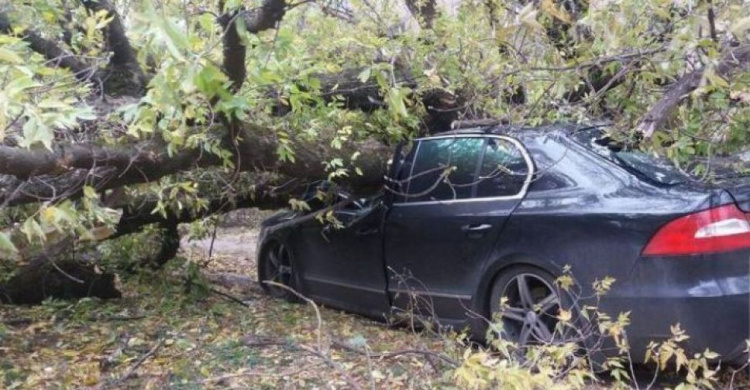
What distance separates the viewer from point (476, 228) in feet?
14.7

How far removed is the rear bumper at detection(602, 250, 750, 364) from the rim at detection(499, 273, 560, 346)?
21.2 inches

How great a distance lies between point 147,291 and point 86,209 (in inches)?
115

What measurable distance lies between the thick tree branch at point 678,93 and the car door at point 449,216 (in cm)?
89

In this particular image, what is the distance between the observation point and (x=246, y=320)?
17.7 ft

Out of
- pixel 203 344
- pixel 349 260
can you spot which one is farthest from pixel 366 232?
pixel 203 344

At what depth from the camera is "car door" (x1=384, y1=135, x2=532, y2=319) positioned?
4441 millimetres

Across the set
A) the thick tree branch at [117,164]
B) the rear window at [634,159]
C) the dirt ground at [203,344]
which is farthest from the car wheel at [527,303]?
the thick tree branch at [117,164]

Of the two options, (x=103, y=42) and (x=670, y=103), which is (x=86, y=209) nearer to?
(x=103, y=42)

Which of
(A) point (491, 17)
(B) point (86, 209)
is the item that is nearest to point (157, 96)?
(B) point (86, 209)

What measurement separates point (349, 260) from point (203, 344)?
1.39m

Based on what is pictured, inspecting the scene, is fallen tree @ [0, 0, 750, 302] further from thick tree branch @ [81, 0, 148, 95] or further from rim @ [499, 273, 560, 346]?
rim @ [499, 273, 560, 346]

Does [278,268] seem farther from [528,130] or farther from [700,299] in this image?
[700,299]

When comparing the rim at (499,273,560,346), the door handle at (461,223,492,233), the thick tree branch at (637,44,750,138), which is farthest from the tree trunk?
the thick tree branch at (637,44,750,138)

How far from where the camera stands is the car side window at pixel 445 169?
4.74 meters
